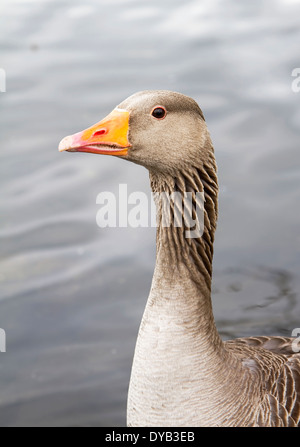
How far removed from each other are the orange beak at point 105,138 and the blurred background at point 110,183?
207cm

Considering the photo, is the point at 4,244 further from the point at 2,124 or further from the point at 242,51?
the point at 242,51

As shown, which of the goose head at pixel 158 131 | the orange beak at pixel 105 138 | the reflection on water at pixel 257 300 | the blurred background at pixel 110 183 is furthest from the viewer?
the reflection on water at pixel 257 300

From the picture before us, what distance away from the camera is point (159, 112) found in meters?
3.18

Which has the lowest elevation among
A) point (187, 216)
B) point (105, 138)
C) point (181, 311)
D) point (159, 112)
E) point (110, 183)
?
point (181, 311)

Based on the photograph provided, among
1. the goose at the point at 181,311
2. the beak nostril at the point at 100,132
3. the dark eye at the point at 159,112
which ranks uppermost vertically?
the dark eye at the point at 159,112

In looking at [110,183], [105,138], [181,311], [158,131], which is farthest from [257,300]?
[105,138]

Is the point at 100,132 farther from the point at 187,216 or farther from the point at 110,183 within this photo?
the point at 110,183

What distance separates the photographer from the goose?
318 centimetres

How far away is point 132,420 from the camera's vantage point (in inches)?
133

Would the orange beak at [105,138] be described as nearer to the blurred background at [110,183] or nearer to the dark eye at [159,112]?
the dark eye at [159,112]

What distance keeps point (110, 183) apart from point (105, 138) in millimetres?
3270

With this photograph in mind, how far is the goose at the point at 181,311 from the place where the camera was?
3.18 m

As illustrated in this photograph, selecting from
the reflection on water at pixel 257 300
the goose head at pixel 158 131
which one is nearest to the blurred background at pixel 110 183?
the reflection on water at pixel 257 300

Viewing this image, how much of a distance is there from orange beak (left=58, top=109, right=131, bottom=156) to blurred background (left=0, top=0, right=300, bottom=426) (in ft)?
6.80
